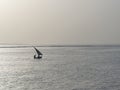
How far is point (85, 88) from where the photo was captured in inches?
2160

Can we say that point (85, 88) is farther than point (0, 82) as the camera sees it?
No

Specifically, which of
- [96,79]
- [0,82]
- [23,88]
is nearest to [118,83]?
[96,79]

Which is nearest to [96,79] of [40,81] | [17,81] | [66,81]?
[66,81]

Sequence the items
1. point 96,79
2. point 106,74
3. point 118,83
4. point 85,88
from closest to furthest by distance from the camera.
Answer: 1. point 85,88
2. point 118,83
3. point 96,79
4. point 106,74

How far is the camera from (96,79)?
217 ft

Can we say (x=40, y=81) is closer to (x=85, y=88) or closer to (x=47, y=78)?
(x=47, y=78)

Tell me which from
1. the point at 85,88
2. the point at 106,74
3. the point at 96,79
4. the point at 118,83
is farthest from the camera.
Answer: the point at 106,74

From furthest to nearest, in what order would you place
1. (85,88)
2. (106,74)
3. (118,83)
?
(106,74) → (118,83) → (85,88)

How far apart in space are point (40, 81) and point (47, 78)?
4.98 metres

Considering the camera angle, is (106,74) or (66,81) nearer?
(66,81)

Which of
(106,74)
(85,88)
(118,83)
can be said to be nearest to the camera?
(85,88)

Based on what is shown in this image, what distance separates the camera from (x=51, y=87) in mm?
57438

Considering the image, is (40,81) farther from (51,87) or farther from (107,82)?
(107,82)

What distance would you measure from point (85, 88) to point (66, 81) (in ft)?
27.2
